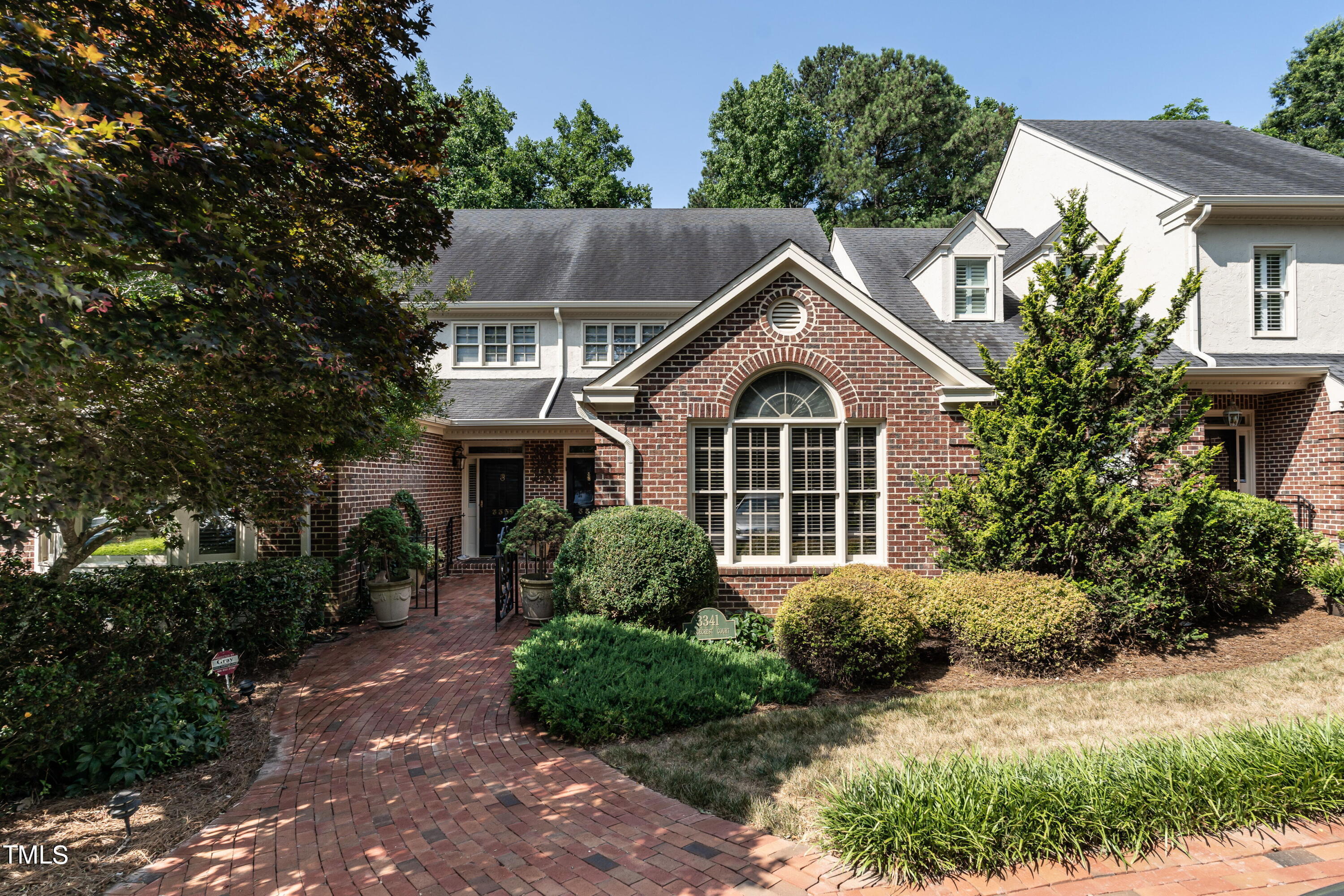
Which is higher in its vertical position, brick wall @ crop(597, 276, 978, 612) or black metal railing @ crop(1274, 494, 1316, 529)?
brick wall @ crop(597, 276, 978, 612)

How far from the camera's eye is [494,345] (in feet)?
51.7

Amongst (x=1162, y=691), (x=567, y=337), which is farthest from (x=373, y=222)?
(x=567, y=337)

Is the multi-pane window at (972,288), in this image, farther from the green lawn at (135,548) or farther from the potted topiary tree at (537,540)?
the green lawn at (135,548)

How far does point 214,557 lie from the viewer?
29.9 ft

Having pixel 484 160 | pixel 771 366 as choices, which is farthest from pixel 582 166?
pixel 771 366

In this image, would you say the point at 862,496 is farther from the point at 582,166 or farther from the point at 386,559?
the point at 582,166

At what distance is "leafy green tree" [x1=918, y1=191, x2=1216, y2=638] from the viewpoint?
7.31m

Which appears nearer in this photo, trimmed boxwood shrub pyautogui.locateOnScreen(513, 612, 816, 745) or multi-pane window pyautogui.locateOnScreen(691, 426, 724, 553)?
trimmed boxwood shrub pyautogui.locateOnScreen(513, 612, 816, 745)

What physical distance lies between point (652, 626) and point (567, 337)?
396 inches

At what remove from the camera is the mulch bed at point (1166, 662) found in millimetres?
6656

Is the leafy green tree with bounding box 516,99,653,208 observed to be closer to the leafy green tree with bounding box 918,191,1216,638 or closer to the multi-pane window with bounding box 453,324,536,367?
the multi-pane window with bounding box 453,324,536,367

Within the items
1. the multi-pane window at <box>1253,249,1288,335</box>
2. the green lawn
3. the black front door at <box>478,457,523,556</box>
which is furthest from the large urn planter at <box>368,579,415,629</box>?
the multi-pane window at <box>1253,249,1288,335</box>

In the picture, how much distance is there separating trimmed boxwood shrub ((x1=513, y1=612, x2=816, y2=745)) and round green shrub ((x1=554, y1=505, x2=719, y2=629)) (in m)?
0.31

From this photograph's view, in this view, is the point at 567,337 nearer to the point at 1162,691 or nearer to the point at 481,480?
the point at 481,480
